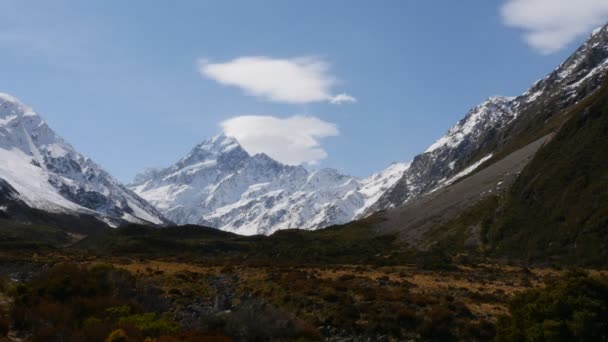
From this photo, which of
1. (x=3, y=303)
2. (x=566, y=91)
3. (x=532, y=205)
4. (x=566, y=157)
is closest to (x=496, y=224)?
(x=532, y=205)

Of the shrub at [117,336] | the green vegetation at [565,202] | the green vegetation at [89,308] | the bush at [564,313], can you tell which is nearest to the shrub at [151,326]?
the green vegetation at [89,308]

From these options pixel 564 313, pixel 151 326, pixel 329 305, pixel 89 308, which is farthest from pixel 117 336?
pixel 564 313

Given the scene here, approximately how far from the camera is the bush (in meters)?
17.7

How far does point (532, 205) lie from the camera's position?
80.8 meters

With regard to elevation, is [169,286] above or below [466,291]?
above

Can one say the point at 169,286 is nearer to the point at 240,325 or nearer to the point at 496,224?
the point at 240,325

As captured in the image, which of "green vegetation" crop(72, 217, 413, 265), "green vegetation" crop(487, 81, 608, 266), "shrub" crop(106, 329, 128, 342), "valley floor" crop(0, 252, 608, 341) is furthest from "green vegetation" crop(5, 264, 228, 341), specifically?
"green vegetation" crop(487, 81, 608, 266)

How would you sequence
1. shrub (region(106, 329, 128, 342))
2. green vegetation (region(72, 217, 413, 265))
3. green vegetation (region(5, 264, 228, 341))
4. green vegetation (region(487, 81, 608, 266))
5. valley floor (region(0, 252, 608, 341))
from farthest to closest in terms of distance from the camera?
green vegetation (region(72, 217, 413, 265))
green vegetation (region(487, 81, 608, 266))
valley floor (region(0, 252, 608, 341))
green vegetation (region(5, 264, 228, 341))
shrub (region(106, 329, 128, 342))

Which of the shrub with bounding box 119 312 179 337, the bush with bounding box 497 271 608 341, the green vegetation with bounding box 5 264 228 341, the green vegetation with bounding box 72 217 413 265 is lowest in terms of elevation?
the bush with bounding box 497 271 608 341

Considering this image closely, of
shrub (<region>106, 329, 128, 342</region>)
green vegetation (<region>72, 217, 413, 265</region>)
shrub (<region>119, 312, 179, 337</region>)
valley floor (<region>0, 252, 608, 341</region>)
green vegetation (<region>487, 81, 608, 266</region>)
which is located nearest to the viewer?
shrub (<region>106, 329, 128, 342</region>)

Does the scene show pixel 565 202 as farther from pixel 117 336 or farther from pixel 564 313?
pixel 117 336

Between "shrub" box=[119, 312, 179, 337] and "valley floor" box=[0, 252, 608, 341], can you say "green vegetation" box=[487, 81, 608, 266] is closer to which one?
"valley floor" box=[0, 252, 608, 341]

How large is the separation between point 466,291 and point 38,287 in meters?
22.8

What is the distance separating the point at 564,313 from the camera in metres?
18.4
